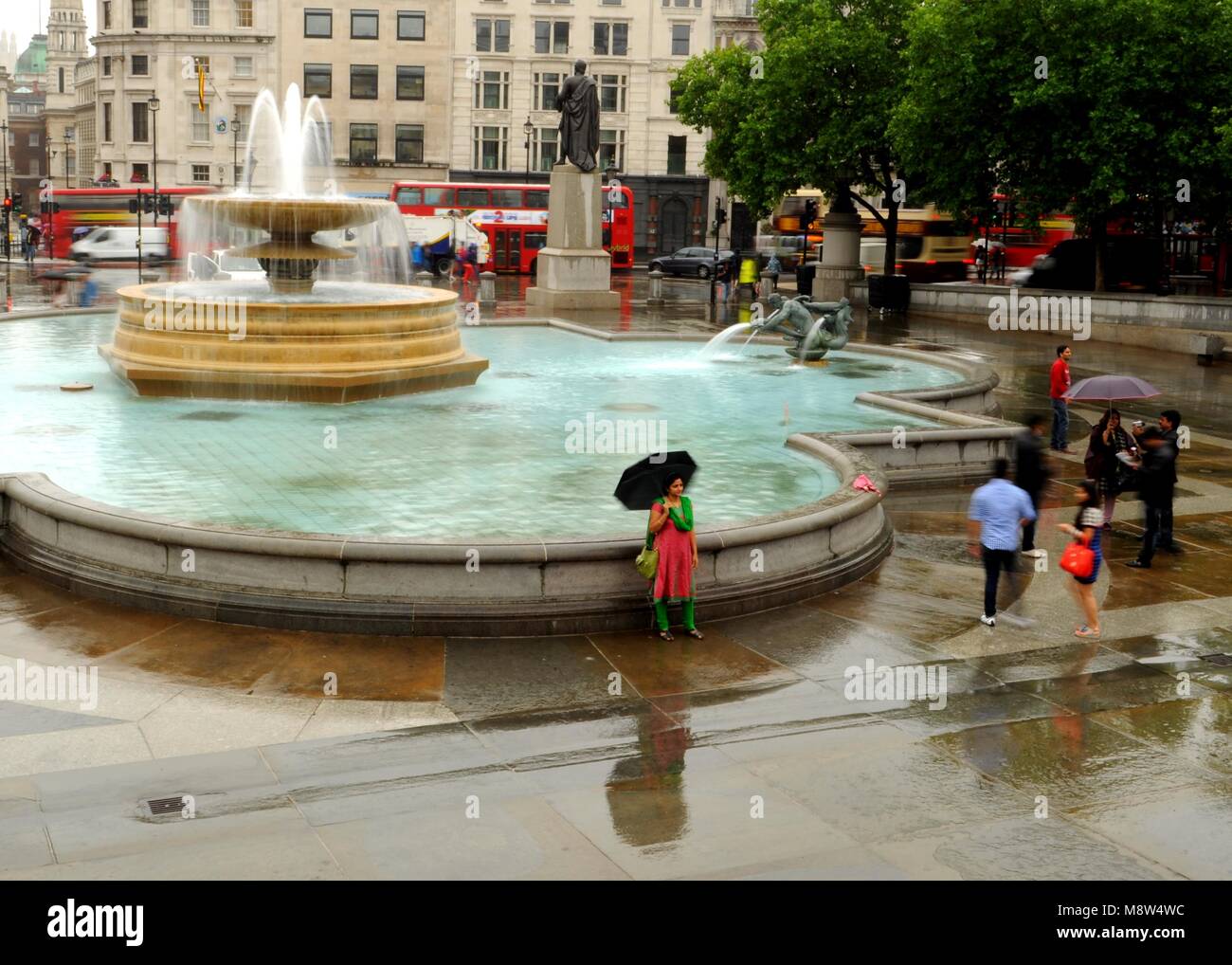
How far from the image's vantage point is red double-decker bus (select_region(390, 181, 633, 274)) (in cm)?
5756

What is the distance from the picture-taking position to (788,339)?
83.6 ft

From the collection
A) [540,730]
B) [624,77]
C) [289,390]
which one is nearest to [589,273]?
[289,390]

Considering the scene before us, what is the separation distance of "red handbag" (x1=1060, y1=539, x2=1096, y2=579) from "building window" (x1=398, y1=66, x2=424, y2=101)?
222ft

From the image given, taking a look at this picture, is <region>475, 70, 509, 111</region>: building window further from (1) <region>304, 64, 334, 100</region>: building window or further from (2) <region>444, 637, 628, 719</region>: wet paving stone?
(2) <region>444, 637, 628, 719</region>: wet paving stone

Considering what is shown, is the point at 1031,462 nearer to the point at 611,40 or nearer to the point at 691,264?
the point at 691,264

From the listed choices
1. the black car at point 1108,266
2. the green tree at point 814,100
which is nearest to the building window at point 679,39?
the green tree at point 814,100

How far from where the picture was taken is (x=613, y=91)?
7400 cm

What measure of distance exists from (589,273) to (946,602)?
27.0 metres

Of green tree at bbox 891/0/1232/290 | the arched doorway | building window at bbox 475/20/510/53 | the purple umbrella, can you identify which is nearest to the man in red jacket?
the purple umbrella

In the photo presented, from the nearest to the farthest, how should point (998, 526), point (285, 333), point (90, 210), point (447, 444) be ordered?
point (998, 526)
point (447, 444)
point (285, 333)
point (90, 210)

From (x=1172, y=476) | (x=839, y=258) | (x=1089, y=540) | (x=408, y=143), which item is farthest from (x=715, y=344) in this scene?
(x=408, y=143)

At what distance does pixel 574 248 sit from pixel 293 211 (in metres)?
17.5

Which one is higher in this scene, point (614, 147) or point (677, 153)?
point (614, 147)

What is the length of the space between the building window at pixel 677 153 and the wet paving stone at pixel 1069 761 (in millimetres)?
68015
